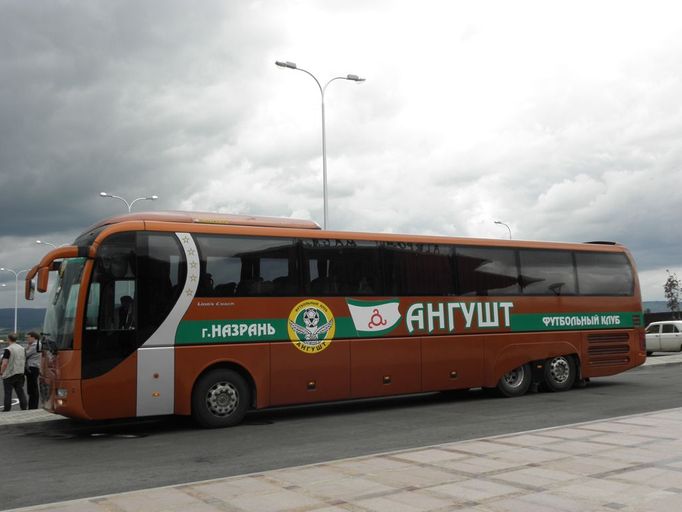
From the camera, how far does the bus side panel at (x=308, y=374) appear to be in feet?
39.7

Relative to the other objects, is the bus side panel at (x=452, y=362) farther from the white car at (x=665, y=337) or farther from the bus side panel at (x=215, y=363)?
the white car at (x=665, y=337)

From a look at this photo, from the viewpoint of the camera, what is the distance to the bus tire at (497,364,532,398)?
1517 centimetres

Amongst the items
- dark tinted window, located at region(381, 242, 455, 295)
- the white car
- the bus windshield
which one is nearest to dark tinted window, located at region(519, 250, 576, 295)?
dark tinted window, located at region(381, 242, 455, 295)

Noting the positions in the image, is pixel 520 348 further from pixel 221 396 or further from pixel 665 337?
pixel 665 337

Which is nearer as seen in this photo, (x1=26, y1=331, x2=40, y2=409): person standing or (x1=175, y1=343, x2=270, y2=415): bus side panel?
(x1=175, y1=343, x2=270, y2=415): bus side panel

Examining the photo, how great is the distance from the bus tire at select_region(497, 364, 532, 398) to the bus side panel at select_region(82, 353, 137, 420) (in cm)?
793

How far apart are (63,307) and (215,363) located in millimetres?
2552

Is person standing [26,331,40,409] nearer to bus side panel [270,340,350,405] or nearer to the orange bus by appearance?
the orange bus

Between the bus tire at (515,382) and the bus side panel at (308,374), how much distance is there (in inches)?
162

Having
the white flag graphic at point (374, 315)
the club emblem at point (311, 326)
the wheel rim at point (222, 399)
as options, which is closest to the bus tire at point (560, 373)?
the white flag graphic at point (374, 315)

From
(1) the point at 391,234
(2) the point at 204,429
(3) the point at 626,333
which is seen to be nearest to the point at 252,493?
(2) the point at 204,429

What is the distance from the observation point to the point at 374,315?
13.2 meters

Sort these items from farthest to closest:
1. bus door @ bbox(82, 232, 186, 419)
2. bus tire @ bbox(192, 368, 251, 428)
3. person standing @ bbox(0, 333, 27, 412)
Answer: person standing @ bbox(0, 333, 27, 412)
bus tire @ bbox(192, 368, 251, 428)
bus door @ bbox(82, 232, 186, 419)

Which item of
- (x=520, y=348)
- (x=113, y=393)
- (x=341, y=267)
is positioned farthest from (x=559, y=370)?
(x=113, y=393)
